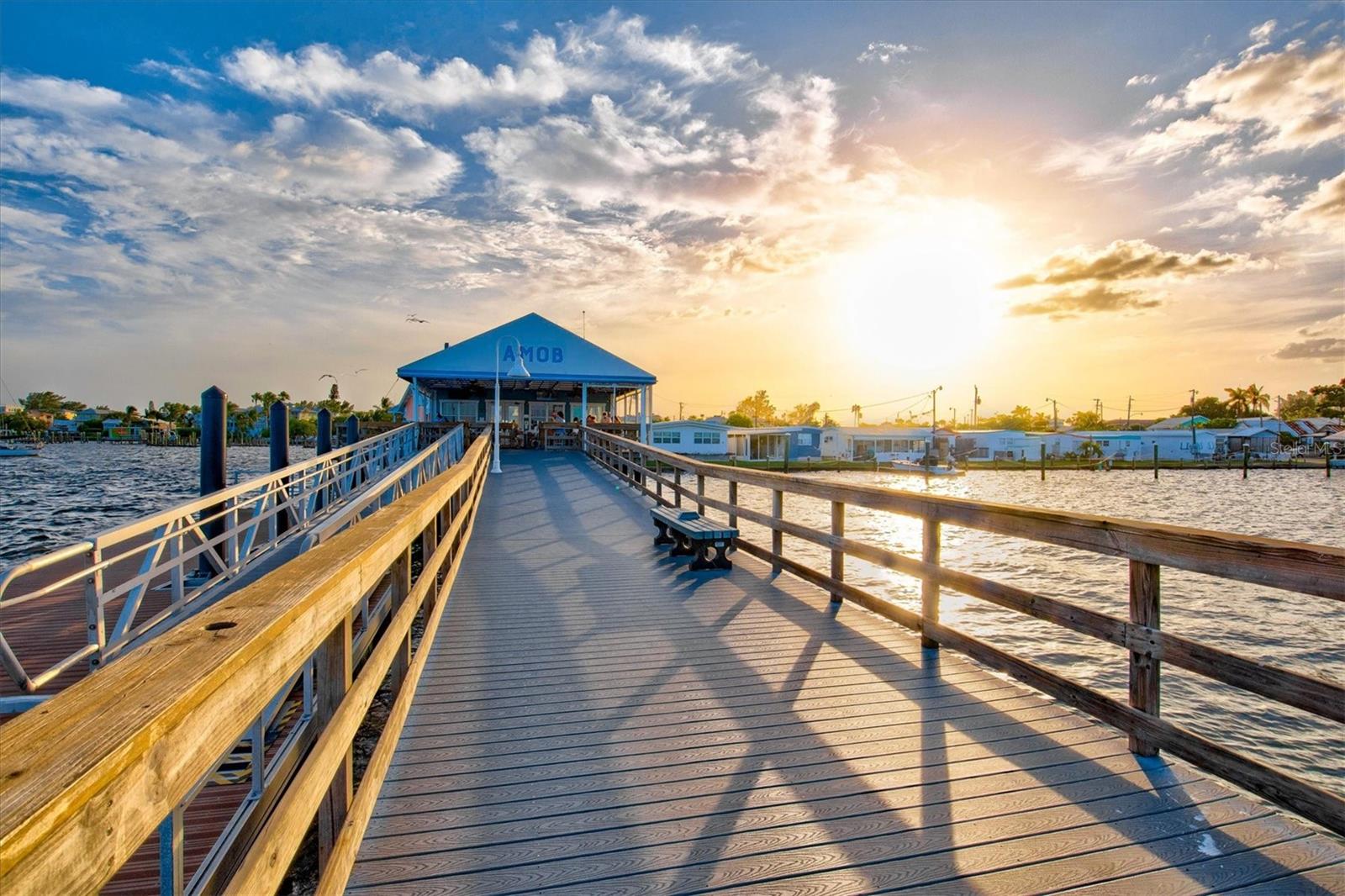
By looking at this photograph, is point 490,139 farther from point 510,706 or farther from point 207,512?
point 510,706

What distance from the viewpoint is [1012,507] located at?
3.61m

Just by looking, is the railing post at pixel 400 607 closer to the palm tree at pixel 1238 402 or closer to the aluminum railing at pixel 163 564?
the aluminum railing at pixel 163 564

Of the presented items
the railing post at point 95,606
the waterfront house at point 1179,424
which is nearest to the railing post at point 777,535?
the railing post at point 95,606

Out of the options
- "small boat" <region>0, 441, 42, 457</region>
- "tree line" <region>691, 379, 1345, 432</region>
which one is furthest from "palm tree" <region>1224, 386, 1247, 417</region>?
"small boat" <region>0, 441, 42, 457</region>

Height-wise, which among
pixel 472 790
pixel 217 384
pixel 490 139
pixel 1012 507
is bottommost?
pixel 472 790

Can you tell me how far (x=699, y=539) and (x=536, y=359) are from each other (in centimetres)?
2009

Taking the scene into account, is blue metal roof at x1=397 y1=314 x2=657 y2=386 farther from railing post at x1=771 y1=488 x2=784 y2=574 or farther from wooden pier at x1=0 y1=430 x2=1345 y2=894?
wooden pier at x1=0 y1=430 x2=1345 y2=894

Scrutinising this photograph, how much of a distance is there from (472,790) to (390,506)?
1.52m

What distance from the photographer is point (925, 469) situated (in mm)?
52688

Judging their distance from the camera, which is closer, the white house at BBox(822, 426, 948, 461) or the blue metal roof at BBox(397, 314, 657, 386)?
the blue metal roof at BBox(397, 314, 657, 386)

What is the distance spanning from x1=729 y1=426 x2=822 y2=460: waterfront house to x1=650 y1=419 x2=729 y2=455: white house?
3.33 m

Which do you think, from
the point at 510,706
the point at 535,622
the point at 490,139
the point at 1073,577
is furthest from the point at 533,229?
the point at 510,706

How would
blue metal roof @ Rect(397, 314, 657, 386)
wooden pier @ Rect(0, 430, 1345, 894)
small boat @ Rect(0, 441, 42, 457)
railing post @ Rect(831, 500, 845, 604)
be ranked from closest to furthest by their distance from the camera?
wooden pier @ Rect(0, 430, 1345, 894)
railing post @ Rect(831, 500, 845, 604)
blue metal roof @ Rect(397, 314, 657, 386)
small boat @ Rect(0, 441, 42, 457)

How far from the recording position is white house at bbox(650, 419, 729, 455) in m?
56.7
